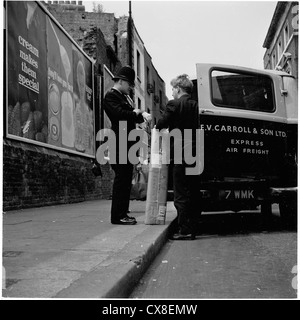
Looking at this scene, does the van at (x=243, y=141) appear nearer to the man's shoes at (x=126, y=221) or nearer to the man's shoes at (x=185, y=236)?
the man's shoes at (x=185, y=236)

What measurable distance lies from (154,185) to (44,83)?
189 inches

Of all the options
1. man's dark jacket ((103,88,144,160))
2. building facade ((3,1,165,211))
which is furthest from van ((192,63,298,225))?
building facade ((3,1,165,211))

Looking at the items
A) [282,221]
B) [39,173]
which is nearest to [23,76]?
[39,173]

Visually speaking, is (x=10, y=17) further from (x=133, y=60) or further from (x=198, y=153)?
(x=133, y=60)

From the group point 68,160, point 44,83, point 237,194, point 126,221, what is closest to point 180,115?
point 237,194

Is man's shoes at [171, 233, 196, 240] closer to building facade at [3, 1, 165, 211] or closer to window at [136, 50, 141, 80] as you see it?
building facade at [3, 1, 165, 211]

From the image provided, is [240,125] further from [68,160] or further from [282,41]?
[282,41]

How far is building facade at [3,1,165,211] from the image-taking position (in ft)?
24.2

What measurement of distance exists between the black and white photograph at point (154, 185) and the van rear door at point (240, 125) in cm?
1

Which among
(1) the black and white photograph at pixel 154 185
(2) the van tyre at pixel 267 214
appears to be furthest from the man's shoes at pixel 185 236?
(2) the van tyre at pixel 267 214

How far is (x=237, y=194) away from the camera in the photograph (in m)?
5.23

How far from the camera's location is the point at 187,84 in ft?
16.1

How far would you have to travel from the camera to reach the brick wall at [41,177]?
23.6 feet

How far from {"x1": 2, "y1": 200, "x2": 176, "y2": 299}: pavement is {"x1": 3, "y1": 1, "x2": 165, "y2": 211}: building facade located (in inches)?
90.0
